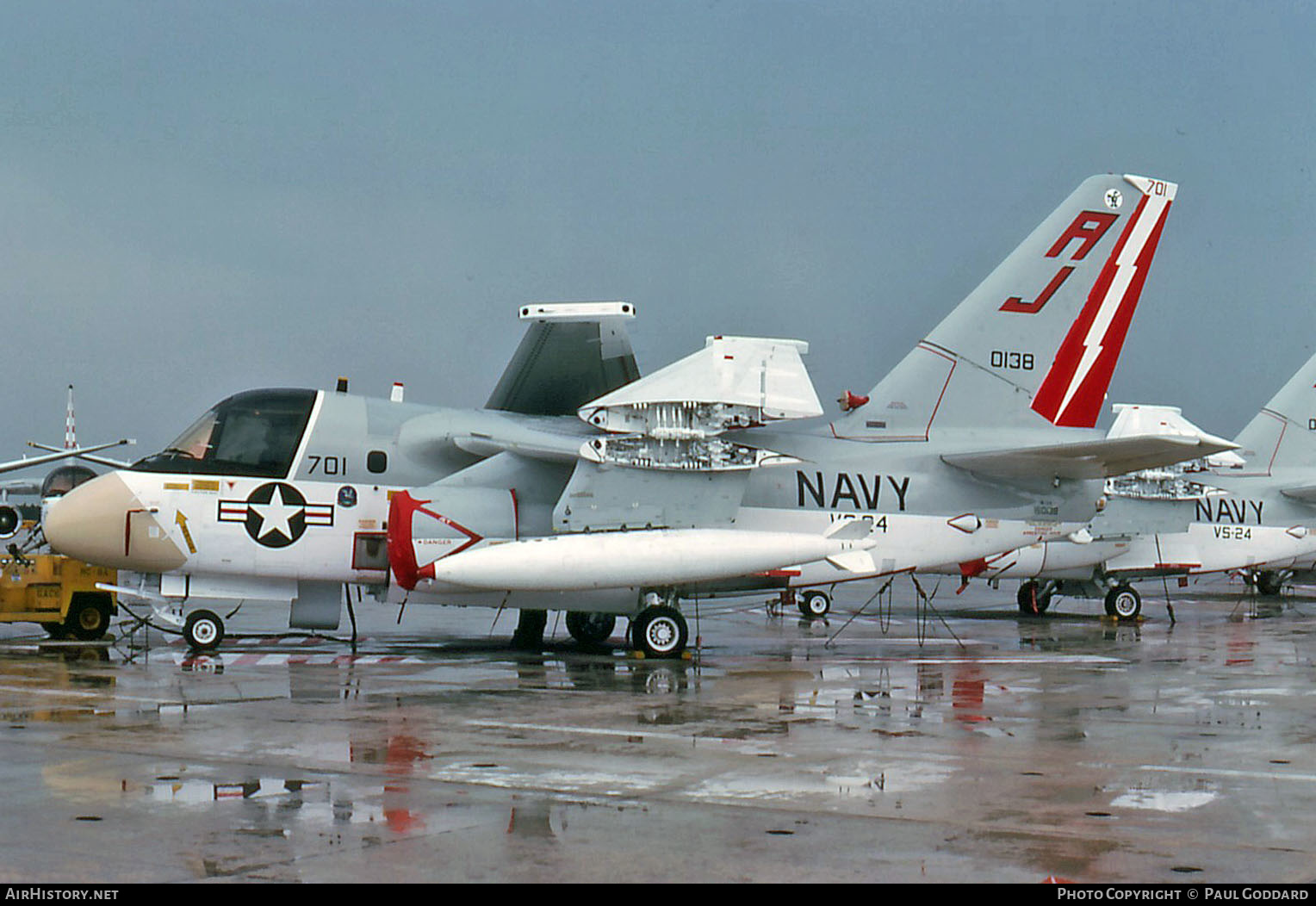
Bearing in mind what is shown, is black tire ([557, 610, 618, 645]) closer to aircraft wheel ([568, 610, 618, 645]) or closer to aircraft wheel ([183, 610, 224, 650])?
aircraft wheel ([568, 610, 618, 645])

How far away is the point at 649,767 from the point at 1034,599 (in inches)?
784

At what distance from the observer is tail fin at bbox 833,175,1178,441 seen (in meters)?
17.8

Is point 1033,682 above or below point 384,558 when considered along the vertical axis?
below

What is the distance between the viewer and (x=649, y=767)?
8391 millimetres

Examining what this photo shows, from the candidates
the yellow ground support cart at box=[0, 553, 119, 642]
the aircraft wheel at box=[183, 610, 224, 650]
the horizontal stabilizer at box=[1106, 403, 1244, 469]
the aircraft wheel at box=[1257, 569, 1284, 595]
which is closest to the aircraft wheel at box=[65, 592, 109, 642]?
the yellow ground support cart at box=[0, 553, 119, 642]

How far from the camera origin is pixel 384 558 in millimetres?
16125

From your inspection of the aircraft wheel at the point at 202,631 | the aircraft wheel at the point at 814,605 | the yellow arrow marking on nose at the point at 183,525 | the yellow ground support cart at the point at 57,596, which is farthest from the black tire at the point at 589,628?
→ the aircraft wheel at the point at 814,605

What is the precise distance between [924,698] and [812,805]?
209 inches

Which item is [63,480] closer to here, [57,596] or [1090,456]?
[57,596]

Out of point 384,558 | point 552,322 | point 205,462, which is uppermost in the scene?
point 552,322

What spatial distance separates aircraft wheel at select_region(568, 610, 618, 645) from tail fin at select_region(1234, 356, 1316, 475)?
18861mm

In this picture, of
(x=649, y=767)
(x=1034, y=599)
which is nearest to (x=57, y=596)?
(x=649, y=767)

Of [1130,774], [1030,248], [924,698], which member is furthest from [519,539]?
[1130,774]

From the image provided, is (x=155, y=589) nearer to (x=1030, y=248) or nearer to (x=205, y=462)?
(x=205, y=462)
